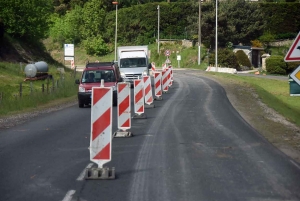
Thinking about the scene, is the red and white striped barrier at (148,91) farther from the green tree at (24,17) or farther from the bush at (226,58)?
the bush at (226,58)

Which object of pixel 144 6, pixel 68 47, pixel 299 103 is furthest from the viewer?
pixel 144 6

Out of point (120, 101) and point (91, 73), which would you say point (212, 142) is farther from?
point (91, 73)

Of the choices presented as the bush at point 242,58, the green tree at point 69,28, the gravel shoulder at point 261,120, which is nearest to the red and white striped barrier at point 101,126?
the gravel shoulder at point 261,120

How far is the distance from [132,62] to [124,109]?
24.6 metres

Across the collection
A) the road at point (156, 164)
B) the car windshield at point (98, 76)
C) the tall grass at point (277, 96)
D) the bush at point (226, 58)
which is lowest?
the road at point (156, 164)

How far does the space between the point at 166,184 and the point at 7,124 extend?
11191 millimetres

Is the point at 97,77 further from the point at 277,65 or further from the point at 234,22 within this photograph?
the point at 234,22

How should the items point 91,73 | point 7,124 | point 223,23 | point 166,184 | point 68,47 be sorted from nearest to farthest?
point 166,184 → point 7,124 → point 91,73 → point 68,47 → point 223,23

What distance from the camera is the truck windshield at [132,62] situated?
3938cm

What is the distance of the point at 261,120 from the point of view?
769 inches

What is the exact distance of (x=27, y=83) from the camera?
44656mm

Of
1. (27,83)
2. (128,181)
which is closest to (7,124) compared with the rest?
(128,181)

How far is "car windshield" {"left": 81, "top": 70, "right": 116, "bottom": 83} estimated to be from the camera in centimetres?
2616

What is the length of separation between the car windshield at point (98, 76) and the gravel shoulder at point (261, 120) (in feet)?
5.74
